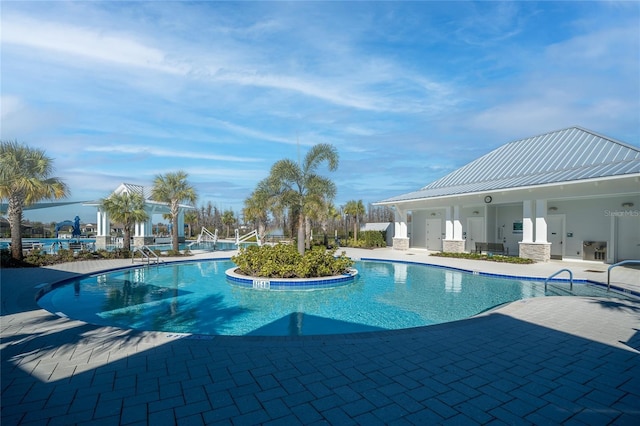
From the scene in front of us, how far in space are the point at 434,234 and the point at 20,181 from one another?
2086 centimetres

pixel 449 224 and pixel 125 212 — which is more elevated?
pixel 125 212

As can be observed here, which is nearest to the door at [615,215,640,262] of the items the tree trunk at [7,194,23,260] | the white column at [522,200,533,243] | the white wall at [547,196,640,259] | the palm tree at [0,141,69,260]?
the white wall at [547,196,640,259]

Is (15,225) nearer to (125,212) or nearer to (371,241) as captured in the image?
(125,212)

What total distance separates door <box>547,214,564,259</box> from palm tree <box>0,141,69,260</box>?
870 inches

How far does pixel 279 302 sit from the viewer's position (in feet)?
27.7

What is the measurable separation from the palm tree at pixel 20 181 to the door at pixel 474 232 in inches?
810

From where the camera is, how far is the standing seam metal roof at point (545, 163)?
45.0ft

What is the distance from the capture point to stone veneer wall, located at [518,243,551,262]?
14.6 metres

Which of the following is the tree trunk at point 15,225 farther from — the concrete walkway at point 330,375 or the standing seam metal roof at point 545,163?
the standing seam metal roof at point 545,163

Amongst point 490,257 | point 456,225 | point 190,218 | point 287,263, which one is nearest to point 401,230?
point 456,225

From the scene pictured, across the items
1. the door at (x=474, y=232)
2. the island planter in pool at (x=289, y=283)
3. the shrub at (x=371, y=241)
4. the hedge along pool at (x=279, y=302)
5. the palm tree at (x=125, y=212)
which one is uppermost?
the palm tree at (x=125, y=212)

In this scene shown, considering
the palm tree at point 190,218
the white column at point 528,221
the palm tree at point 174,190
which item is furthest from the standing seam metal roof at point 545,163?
the palm tree at point 190,218

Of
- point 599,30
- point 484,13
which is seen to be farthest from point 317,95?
point 599,30

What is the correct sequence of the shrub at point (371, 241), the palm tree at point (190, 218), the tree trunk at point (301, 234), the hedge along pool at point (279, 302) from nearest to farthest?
the hedge along pool at point (279, 302) → the tree trunk at point (301, 234) → the shrub at point (371, 241) → the palm tree at point (190, 218)
